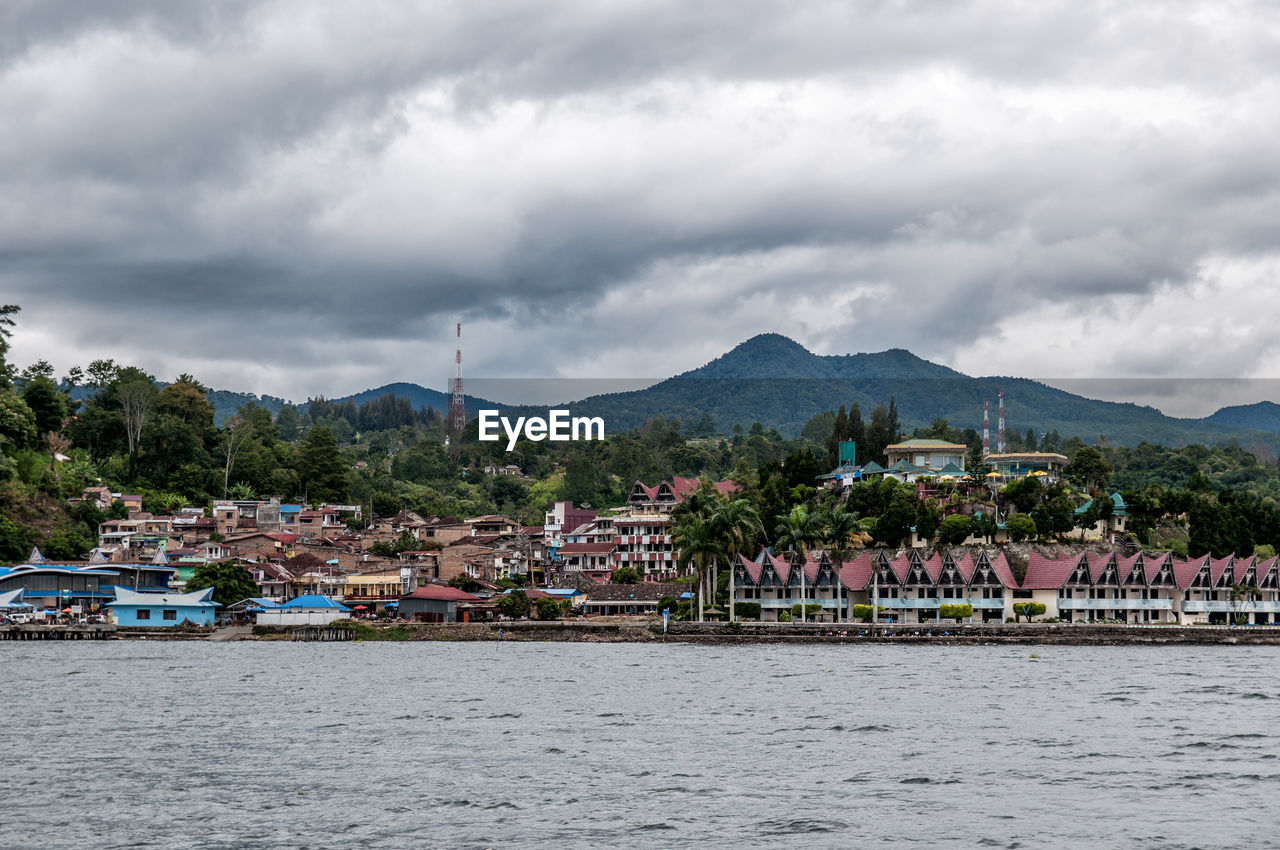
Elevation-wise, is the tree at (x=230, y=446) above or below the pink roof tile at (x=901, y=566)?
above

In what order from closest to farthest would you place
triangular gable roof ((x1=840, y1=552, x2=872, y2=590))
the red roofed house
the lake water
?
the lake water, triangular gable roof ((x1=840, y1=552, x2=872, y2=590)), the red roofed house

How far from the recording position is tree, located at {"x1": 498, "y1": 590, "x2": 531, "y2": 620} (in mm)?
120250

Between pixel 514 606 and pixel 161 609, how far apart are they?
3105 centimetres

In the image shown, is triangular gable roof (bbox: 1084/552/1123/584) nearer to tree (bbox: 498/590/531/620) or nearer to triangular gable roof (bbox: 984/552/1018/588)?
triangular gable roof (bbox: 984/552/1018/588)

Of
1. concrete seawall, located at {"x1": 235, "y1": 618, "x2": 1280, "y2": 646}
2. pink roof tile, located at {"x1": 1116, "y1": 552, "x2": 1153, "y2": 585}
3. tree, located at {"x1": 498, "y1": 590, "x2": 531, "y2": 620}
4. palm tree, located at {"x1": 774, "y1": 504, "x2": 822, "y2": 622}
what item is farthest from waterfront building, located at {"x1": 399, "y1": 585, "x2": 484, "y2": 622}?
pink roof tile, located at {"x1": 1116, "y1": 552, "x2": 1153, "y2": 585}

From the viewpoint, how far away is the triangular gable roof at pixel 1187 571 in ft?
370

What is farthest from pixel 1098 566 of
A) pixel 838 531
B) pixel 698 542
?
pixel 698 542

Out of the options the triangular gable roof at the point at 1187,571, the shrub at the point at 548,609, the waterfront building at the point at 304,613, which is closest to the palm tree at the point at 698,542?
the shrub at the point at 548,609

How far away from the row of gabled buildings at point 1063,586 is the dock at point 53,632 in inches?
2193

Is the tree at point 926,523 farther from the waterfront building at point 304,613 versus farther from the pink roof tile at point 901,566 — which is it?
the waterfront building at point 304,613

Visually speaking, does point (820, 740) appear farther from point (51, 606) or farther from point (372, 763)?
point (51, 606)

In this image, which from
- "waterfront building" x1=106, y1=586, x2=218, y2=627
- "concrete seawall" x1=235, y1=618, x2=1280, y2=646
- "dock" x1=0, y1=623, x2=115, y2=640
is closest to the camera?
"concrete seawall" x1=235, y1=618, x2=1280, y2=646

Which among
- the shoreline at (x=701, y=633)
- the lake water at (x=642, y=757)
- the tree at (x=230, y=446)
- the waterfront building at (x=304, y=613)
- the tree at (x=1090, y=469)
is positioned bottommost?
the shoreline at (x=701, y=633)

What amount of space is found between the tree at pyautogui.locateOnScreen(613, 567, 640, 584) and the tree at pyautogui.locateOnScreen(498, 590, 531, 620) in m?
18.7
